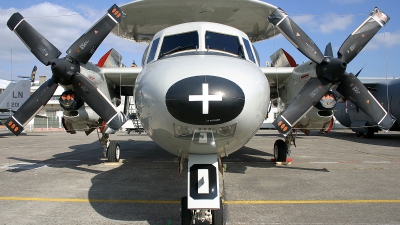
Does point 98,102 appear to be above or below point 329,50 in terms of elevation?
below

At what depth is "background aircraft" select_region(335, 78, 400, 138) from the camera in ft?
61.1

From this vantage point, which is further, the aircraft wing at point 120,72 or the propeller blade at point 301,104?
the aircraft wing at point 120,72

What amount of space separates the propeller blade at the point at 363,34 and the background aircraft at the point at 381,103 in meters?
9.12

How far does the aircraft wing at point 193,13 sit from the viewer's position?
7918mm

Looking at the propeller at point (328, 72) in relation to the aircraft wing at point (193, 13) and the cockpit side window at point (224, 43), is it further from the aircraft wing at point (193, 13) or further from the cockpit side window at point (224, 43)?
the aircraft wing at point (193, 13)

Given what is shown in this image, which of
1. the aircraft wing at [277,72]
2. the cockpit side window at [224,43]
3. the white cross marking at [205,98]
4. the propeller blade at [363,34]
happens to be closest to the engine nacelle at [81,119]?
the aircraft wing at [277,72]

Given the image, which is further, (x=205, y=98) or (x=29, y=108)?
(x=29, y=108)

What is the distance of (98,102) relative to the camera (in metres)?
6.70

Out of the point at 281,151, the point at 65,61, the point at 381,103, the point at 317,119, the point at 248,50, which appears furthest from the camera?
the point at 381,103

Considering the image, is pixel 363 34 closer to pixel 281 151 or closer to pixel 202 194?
pixel 281 151

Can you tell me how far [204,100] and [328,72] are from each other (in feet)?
15.6

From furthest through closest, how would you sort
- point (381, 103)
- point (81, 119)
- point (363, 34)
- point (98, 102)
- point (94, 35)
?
point (381, 103) < point (81, 119) < point (363, 34) < point (94, 35) < point (98, 102)

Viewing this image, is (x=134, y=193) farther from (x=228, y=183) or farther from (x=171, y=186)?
(x=228, y=183)

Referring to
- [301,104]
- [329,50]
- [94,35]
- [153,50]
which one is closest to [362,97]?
[329,50]
